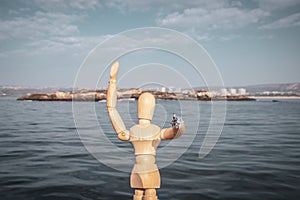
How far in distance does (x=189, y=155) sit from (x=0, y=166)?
7084 mm

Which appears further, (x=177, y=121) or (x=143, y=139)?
(x=143, y=139)

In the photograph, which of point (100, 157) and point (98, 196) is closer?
point (98, 196)

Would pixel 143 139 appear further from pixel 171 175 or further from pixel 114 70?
pixel 171 175

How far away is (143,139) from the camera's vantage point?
4645 mm

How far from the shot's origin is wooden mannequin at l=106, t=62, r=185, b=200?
4523 millimetres

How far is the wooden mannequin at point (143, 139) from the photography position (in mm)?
4523

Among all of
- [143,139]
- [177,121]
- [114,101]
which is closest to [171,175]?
[143,139]

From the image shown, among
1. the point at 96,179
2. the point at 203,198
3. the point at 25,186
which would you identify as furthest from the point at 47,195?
the point at 203,198

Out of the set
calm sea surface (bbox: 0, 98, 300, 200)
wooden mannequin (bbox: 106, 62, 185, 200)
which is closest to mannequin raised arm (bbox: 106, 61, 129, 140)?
wooden mannequin (bbox: 106, 62, 185, 200)

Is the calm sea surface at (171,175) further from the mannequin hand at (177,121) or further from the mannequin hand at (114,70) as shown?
the mannequin hand at (114,70)

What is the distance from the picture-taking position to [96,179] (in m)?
7.78

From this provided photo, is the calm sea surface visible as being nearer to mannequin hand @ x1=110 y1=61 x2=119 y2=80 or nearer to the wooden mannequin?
→ the wooden mannequin

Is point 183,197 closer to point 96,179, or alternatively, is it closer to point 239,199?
point 239,199

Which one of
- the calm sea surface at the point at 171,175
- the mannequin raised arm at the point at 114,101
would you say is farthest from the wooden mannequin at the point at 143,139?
the calm sea surface at the point at 171,175
